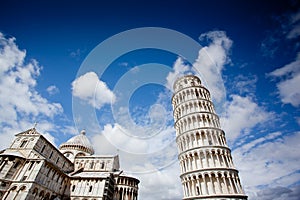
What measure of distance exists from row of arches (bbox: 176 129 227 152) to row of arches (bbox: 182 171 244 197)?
5192 millimetres

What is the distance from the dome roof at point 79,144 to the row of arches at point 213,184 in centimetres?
3433

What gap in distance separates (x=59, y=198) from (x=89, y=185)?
562cm

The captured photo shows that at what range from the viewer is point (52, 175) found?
3173 cm

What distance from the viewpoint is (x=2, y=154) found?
26734 millimetres

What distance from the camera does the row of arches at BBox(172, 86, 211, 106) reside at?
1444 inches

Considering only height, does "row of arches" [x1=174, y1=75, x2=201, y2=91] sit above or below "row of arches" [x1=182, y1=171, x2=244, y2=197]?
above

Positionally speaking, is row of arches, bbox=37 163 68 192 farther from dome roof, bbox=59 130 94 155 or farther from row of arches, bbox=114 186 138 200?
dome roof, bbox=59 130 94 155

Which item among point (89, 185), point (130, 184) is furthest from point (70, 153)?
point (130, 184)

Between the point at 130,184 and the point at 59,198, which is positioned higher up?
the point at 130,184

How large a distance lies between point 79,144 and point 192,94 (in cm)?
3675

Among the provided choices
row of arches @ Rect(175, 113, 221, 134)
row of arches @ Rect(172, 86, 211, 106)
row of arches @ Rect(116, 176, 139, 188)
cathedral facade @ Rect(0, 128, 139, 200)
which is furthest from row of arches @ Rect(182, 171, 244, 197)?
row of arches @ Rect(116, 176, 139, 188)

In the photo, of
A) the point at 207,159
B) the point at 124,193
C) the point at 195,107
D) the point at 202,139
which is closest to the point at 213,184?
the point at 207,159

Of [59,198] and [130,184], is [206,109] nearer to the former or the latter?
[130,184]

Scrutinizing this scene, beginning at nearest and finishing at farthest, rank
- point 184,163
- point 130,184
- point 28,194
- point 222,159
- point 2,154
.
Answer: point 28,194 < point 2,154 < point 222,159 < point 184,163 < point 130,184
